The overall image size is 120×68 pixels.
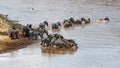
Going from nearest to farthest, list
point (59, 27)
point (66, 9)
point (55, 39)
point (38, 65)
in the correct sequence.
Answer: point (38, 65)
point (55, 39)
point (59, 27)
point (66, 9)

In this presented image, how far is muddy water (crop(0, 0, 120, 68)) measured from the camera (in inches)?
890

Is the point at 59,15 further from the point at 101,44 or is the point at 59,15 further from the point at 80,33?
the point at 101,44

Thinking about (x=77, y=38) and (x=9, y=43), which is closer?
(x=9, y=43)

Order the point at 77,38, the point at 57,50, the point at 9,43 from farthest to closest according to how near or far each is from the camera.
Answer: the point at 77,38 < the point at 9,43 < the point at 57,50

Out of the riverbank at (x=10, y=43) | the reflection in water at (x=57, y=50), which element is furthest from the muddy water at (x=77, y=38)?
the riverbank at (x=10, y=43)

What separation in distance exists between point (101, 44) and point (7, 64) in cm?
738

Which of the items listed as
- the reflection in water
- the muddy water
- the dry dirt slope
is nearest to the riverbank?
the dry dirt slope

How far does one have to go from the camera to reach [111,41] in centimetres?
2912

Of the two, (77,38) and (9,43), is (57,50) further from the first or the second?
(77,38)

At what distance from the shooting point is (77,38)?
2989 cm

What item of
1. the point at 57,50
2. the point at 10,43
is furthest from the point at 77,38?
the point at 10,43

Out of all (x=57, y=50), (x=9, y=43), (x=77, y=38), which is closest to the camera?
(x=57, y=50)

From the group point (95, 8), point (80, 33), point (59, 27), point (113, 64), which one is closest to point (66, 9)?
point (95, 8)

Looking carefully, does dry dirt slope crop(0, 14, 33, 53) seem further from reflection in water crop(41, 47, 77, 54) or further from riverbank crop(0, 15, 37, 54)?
reflection in water crop(41, 47, 77, 54)
